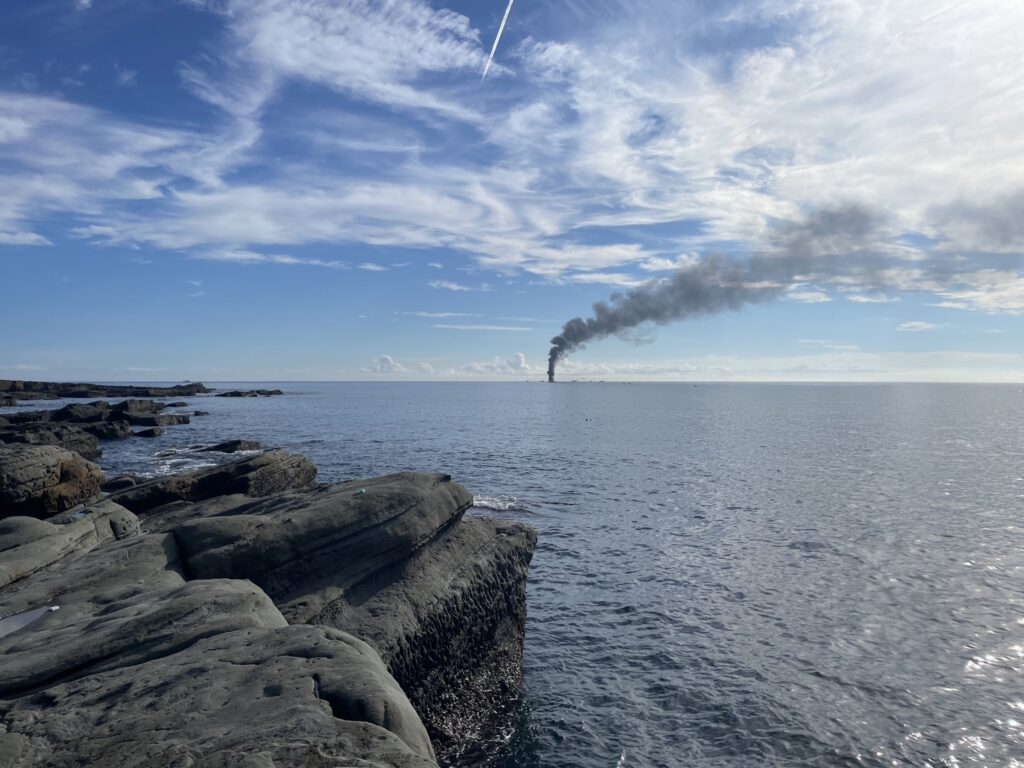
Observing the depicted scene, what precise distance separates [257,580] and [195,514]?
9018 mm

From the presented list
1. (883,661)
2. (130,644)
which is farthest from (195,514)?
(883,661)

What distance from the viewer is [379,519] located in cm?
1730

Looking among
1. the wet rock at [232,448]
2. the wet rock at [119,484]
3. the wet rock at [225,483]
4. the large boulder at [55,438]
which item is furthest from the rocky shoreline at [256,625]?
the wet rock at [232,448]

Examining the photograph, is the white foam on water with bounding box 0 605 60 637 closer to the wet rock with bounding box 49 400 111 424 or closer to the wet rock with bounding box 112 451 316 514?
the wet rock with bounding box 112 451 316 514

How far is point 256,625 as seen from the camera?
11203 millimetres

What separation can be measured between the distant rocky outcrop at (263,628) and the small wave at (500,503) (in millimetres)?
14912

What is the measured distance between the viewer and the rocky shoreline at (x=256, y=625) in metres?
7.83

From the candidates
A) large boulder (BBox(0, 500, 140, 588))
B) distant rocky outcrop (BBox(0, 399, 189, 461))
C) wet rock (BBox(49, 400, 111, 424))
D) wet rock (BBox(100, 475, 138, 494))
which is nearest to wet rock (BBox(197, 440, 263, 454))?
distant rocky outcrop (BBox(0, 399, 189, 461))

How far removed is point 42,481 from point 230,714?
25.0 meters

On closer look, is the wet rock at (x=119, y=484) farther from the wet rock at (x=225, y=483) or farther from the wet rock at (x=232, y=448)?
the wet rock at (x=232, y=448)

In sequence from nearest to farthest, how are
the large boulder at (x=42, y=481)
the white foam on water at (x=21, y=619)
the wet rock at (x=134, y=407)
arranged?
the white foam on water at (x=21, y=619) → the large boulder at (x=42, y=481) → the wet rock at (x=134, y=407)

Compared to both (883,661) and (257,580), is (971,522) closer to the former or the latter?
(883,661)

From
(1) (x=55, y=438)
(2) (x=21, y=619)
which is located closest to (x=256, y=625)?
(2) (x=21, y=619)

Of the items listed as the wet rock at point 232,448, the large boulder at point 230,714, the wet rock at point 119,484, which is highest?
the large boulder at point 230,714
